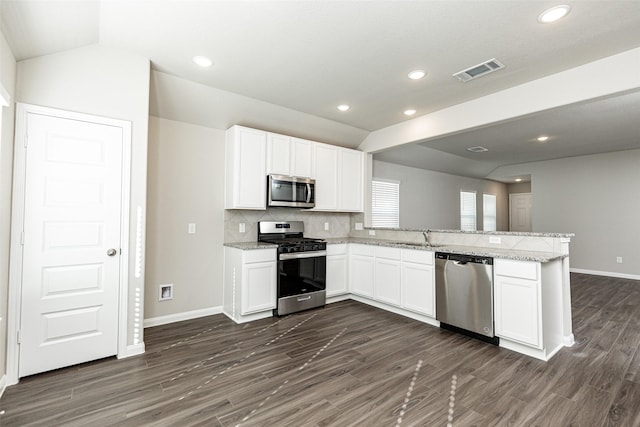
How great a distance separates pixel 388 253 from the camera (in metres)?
4.04

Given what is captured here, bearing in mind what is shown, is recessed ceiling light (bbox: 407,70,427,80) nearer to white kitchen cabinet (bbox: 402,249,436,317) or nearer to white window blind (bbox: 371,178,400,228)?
white kitchen cabinet (bbox: 402,249,436,317)

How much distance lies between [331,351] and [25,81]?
338 centimetres

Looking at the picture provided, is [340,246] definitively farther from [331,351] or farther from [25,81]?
[25,81]

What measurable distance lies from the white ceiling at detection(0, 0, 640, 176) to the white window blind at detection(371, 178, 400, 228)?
8.33ft

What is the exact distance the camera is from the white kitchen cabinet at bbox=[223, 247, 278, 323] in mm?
3566

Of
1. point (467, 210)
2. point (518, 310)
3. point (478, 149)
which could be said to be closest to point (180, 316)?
point (518, 310)

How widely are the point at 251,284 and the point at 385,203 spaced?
3939mm

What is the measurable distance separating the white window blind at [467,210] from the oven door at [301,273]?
5.92 meters

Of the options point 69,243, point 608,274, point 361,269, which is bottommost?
point 608,274

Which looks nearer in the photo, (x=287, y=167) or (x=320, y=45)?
(x=320, y=45)

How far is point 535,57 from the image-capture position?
2.64m

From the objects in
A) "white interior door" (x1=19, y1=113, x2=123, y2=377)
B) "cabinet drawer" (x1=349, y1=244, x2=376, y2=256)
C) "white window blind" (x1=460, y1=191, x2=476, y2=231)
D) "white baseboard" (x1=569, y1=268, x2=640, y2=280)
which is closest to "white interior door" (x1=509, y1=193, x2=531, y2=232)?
"white window blind" (x1=460, y1=191, x2=476, y2=231)

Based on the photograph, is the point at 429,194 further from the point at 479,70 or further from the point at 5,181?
the point at 5,181

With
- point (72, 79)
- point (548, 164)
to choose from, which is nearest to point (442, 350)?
point (72, 79)
